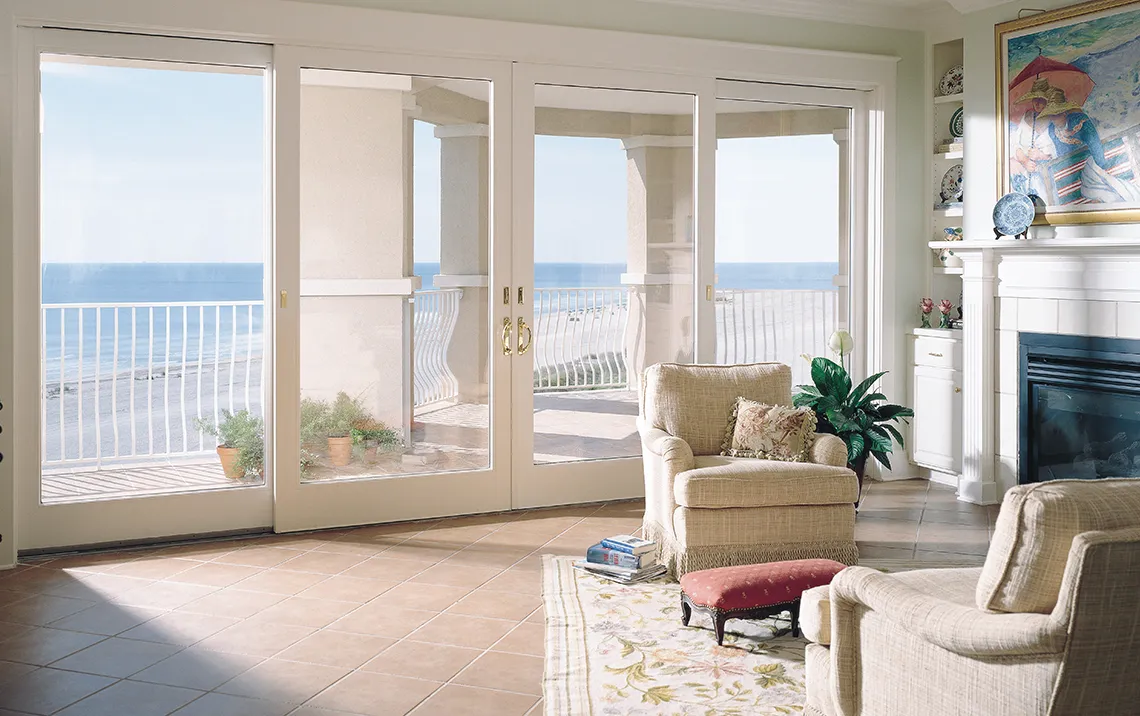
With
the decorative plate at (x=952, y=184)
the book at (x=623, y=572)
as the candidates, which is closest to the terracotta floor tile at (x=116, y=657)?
the book at (x=623, y=572)

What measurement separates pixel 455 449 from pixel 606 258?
53.6 inches

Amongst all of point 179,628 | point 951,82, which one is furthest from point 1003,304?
point 179,628

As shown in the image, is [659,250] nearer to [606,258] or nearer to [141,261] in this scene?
[606,258]

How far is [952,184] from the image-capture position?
6.39m

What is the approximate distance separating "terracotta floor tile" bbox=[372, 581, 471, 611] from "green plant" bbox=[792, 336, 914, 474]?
→ 214cm

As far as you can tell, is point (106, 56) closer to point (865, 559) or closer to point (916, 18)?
point (865, 559)

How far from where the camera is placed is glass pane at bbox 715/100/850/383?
241 inches

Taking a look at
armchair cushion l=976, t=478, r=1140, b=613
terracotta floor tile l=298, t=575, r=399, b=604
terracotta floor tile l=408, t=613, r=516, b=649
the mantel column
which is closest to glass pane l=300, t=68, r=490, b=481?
terracotta floor tile l=298, t=575, r=399, b=604

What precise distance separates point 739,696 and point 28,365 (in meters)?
3.42

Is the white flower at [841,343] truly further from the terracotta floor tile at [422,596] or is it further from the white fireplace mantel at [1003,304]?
the terracotta floor tile at [422,596]

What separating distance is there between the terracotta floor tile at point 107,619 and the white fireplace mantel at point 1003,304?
4.34 m

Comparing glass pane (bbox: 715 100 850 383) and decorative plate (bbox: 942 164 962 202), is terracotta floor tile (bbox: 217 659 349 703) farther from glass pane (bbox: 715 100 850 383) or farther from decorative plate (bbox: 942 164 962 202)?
decorative plate (bbox: 942 164 962 202)

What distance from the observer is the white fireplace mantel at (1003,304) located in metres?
5.15

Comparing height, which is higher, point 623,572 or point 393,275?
point 393,275
